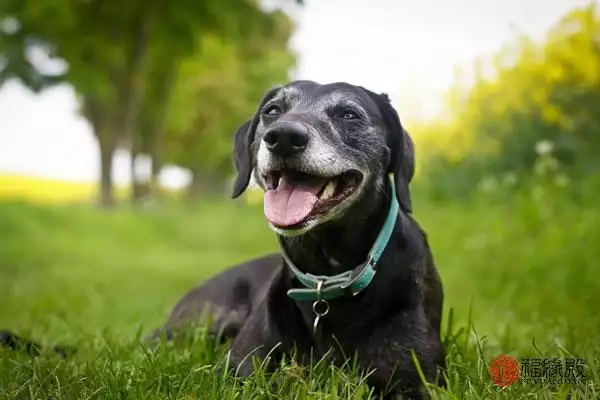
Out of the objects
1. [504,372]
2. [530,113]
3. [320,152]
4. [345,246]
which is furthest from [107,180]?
[504,372]

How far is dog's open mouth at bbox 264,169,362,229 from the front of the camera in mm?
2838

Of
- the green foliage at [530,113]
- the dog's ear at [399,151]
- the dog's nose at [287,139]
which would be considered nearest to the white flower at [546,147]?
the green foliage at [530,113]

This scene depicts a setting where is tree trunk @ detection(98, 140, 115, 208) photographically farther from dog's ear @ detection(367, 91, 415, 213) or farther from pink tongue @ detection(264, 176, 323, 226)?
pink tongue @ detection(264, 176, 323, 226)

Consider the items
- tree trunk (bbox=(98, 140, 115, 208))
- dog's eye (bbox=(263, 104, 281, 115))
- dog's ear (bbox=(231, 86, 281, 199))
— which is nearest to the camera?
dog's eye (bbox=(263, 104, 281, 115))

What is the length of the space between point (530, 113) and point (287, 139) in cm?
826

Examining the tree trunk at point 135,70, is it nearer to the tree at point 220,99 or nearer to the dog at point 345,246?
the tree at point 220,99

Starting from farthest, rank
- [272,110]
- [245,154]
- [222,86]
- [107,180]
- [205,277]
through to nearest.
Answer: [222,86] → [107,180] → [205,277] → [245,154] → [272,110]

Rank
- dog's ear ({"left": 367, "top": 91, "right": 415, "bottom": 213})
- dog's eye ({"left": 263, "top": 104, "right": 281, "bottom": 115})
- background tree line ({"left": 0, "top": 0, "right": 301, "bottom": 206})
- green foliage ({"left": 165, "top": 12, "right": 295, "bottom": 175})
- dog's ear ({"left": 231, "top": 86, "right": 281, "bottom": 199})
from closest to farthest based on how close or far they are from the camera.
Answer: dog's ear ({"left": 367, "top": 91, "right": 415, "bottom": 213}) → dog's eye ({"left": 263, "top": 104, "right": 281, "bottom": 115}) → dog's ear ({"left": 231, "top": 86, "right": 281, "bottom": 199}) → background tree line ({"left": 0, "top": 0, "right": 301, "bottom": 206}) → green foliage ({"left": 165, "top": 12, "right": 295, "bottom": 175})

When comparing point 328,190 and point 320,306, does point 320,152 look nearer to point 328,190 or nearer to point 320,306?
point 328,190

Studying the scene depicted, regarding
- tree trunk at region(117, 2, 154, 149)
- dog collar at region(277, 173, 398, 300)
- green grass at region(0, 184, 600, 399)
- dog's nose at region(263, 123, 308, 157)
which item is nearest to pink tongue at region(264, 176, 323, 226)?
dog's nose at region(263, 123, 308, 157)

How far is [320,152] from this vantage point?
2887 mm

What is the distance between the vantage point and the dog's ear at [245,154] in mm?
3459

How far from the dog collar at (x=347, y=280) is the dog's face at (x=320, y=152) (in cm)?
19

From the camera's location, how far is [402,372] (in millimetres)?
2814
